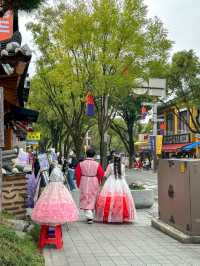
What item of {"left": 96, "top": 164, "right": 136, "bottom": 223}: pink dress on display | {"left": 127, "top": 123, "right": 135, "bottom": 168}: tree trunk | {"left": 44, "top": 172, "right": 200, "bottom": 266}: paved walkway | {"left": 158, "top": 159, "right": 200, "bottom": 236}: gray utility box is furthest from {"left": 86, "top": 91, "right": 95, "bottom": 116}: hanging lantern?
{"left": 127, "top": 123, "right": 135, "bottom": 168}: tree trunk

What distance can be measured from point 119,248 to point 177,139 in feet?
167

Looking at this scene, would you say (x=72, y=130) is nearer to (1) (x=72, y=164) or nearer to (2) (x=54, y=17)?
(1) (x=72, y=164)

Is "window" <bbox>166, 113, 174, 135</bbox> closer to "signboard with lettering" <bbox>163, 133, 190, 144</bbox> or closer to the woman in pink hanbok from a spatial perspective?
"signboard with lettering" <bbox>163, 133, 190, 144</bbox>

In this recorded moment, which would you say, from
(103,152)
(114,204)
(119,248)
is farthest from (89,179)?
(103,152)

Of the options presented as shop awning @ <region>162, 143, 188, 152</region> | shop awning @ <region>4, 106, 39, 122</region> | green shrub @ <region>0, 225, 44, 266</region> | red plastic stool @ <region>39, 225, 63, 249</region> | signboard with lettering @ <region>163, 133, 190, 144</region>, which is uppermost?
signboard with lettering @ <region>163, 133, 190, 144</region>

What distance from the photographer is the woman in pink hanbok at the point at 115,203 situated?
35.9 feet

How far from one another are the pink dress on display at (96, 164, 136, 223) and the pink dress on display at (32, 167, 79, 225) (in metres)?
2.86

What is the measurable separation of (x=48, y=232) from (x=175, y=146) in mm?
50330

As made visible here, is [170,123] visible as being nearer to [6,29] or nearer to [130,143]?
[130,143]

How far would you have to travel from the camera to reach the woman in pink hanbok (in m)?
10.9

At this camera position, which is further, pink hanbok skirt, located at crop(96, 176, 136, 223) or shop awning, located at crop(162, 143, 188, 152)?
shop awning, located at crop(162, 143, 188, 152)

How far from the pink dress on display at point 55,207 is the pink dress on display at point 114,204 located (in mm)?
2859

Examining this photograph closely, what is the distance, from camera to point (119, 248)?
26.5 feet

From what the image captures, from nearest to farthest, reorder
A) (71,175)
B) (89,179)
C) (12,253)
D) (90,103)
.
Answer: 1. (12,253)
2. (89,179)
3. (90,103)
4. (71,175)
